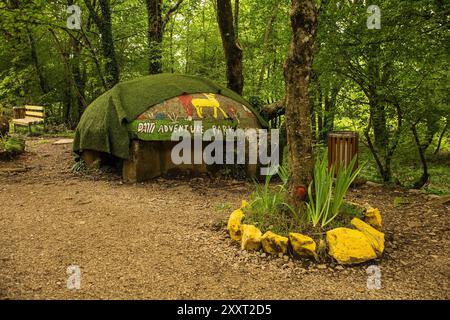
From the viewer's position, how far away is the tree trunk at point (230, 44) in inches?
332

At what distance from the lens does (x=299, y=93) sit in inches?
149

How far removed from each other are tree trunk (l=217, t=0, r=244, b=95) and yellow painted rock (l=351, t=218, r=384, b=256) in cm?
579

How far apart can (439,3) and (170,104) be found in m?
4.22

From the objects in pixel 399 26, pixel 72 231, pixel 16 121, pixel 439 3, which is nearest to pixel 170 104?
pixel 72 231

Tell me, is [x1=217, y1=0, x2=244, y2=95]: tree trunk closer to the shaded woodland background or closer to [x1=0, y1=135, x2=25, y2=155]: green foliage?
the shaded woodland background

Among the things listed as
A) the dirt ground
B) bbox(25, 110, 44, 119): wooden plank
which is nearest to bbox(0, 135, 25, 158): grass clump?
the dirt ground

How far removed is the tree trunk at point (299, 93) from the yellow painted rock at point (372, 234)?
1.88 feet

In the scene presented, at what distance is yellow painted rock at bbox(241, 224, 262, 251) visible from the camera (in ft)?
11.6

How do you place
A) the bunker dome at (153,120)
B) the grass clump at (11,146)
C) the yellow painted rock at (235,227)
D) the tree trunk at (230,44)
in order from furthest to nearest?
the grass clump at (11,146) < the tree trunk at (230,44) < the bunker dome at (153,120) < the yellow painted rock at (235,227)

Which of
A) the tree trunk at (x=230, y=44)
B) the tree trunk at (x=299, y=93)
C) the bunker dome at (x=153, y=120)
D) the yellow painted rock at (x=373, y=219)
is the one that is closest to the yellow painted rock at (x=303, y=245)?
the tree trunk at (x=299, y=93)

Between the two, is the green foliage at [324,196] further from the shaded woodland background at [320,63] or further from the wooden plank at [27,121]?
the wooden plank at [27,121]

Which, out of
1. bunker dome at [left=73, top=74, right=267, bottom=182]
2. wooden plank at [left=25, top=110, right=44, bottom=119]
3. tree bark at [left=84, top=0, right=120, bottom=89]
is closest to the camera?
bunker dome at [left=73, top=74, right=267, bottom=182]
